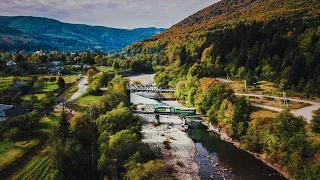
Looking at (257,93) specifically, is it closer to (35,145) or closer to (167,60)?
(35,145)

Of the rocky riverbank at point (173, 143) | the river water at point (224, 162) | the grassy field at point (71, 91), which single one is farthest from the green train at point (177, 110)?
the grassy field at point (71, 91)

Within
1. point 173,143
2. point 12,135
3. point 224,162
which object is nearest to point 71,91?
point 12,135

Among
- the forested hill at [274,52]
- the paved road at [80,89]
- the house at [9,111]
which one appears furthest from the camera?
the paved road at [80,89]

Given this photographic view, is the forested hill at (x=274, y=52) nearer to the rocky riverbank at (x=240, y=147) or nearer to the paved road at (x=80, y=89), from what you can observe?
the rocky riverbank at (x=240, y=147)

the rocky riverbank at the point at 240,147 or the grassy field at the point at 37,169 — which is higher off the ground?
the grassy field at the point at 37,169

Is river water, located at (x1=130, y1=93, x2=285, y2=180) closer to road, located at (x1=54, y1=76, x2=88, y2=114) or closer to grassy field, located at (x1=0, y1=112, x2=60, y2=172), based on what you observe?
grassy field, located at (x1=0, y1=112, x2=60, y2=172)

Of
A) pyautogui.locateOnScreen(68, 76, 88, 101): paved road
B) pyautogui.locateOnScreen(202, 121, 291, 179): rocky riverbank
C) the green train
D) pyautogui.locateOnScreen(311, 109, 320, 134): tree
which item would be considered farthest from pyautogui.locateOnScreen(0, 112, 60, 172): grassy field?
pyautogui.locateOnScreen(311, 109, 320, 134): tree

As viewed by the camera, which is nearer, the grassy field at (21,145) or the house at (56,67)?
the grassy field at (21,145)

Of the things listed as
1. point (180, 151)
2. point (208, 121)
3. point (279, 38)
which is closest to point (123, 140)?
point (180, 151)
